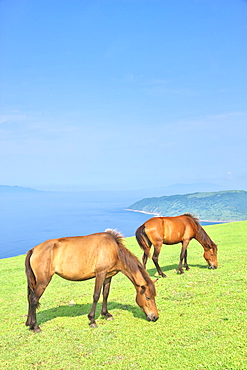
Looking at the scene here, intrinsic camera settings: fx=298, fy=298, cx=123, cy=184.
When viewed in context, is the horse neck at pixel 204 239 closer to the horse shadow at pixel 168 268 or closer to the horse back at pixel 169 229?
the horse back at pixel 169 229

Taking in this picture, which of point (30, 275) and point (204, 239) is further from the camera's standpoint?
point (204, 239)

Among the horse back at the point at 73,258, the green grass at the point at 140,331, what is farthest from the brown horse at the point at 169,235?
the horse back at the point at 73,258

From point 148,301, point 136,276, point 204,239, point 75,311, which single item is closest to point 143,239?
point 204,239

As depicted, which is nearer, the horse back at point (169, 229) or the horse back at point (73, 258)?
the horse back at point (73, 258)

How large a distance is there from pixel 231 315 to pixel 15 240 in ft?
506

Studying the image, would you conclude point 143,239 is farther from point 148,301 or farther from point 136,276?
point 148,301

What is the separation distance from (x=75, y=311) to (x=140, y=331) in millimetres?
2284

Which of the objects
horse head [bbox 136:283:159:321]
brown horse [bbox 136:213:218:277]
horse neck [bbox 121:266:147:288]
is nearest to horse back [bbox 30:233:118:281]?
horse neck [bbox 121:266:147:288]

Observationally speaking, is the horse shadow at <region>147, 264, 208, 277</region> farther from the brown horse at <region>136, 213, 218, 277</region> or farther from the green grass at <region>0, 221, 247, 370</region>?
the green grass at <region>0, 221, 247, 370</region>

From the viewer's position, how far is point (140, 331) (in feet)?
18.4

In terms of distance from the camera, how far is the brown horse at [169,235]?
1000 centimetres

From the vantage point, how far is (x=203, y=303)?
22.1 ft

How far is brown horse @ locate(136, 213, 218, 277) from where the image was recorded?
10.0 m

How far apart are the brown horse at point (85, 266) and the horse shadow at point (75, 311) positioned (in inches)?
19.8
